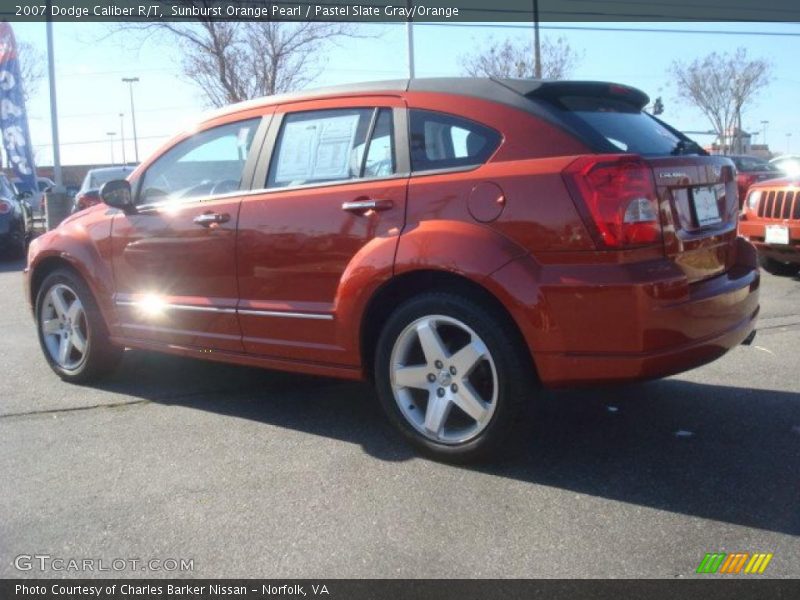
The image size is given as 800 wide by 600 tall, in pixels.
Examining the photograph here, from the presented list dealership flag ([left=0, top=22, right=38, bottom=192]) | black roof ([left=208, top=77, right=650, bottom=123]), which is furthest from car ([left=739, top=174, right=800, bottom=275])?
dealership flag ([left=0, top=22, right=38, bottom=192])

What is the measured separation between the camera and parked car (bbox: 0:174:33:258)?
13375 mm

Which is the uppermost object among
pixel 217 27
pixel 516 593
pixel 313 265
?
pixel 217 27

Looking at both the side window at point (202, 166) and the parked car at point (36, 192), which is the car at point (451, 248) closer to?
the side window at point (202, 166)

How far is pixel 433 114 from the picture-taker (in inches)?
146

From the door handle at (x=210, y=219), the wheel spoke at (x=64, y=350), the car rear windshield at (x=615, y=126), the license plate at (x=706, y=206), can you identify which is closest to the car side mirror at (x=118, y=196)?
the door handle at (x=210, y=219)

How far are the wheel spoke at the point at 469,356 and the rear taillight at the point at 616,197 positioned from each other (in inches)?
27.0

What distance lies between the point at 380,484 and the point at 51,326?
3027 mm

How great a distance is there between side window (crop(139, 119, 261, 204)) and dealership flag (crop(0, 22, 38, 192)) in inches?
712

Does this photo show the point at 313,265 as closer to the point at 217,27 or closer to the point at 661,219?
the point at 661,219

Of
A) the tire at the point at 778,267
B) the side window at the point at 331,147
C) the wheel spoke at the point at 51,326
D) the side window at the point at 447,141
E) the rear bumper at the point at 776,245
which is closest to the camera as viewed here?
the side window at the point at 447,141

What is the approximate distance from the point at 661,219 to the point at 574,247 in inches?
15.3

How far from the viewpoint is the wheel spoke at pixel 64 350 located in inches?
208

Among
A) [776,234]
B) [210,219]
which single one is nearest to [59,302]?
[210,219]

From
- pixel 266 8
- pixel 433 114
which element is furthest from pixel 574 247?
pixel 266 8
